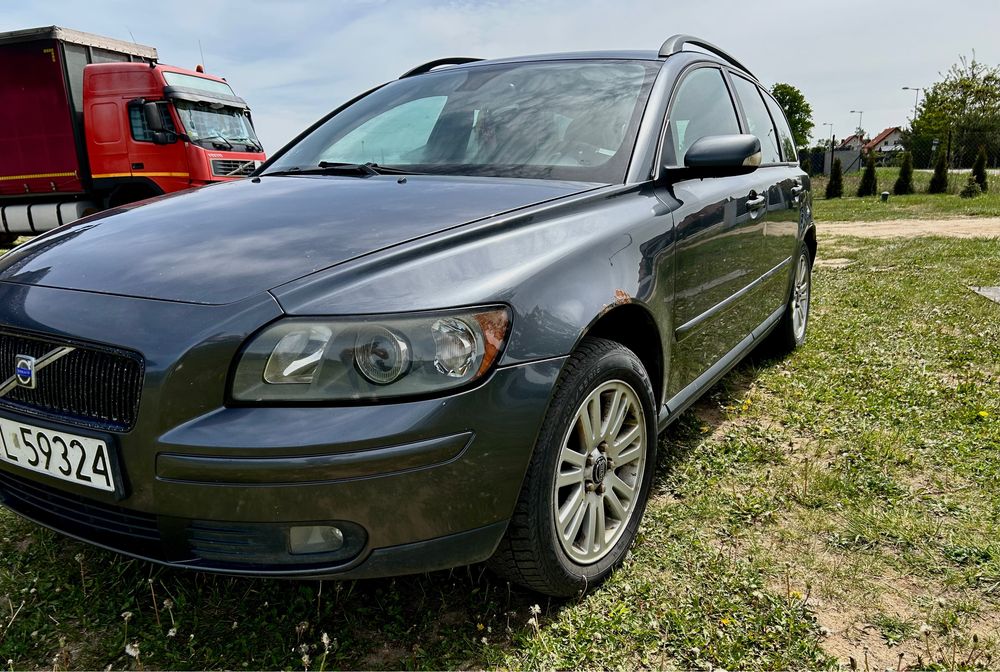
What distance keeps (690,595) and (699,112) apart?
1.92 m

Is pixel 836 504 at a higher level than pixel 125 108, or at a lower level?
lower

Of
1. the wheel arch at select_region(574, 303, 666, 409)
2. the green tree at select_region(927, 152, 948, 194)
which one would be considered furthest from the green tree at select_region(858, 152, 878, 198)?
the wheel arch at select_region(574, 303, 666, 409)

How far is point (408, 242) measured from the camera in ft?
5.86

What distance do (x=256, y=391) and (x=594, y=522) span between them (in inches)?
39.5

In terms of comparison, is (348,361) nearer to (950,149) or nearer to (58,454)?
(58,454)

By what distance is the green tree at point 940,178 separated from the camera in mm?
22188

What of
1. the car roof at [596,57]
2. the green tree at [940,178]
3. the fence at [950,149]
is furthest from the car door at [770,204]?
the fence at [950,149]

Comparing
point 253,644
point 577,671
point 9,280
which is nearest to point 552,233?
point 577,671

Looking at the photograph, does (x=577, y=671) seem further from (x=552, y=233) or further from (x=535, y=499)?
(x=552, y=233)

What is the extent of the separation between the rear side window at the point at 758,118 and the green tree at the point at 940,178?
21564 mm

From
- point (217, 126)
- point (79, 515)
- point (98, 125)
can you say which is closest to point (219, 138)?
point (217, 126)

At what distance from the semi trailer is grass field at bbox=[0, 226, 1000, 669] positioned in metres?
9.12

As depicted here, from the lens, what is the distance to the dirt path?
38.0ft

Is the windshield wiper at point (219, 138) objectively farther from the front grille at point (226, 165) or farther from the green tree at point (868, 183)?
the green tree at point (868, 183)
